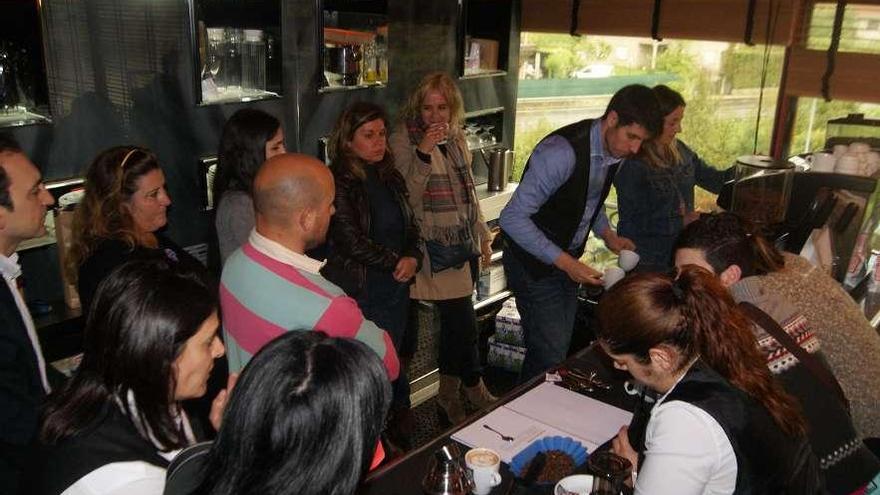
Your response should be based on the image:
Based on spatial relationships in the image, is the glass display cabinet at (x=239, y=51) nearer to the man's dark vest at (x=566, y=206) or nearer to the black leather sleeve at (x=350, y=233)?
the black leather sleeve at (x=350, y=233)

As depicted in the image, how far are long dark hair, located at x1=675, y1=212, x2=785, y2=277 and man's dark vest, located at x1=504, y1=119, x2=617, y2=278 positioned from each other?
0.88 metres

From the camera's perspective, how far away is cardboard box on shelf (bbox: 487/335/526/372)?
4266mm

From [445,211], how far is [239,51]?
1.25m

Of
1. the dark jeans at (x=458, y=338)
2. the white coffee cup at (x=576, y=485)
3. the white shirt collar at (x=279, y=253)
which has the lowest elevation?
the dark jeans at (x=458, y=338)

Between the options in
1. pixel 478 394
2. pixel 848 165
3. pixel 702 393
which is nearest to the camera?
pixel 702 393

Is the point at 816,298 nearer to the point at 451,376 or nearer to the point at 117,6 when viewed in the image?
A: the point at 451,376

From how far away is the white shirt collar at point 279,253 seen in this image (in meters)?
1.93

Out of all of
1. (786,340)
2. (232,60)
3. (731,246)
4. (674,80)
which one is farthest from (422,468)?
(674,80)

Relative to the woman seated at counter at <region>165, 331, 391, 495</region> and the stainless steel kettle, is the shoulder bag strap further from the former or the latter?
the woman seated at counter at <region>165, 331, 391, 495</region>

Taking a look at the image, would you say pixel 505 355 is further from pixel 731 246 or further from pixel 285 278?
pixel 285 278

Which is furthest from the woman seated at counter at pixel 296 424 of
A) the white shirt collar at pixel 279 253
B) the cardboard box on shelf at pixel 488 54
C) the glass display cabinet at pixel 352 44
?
the cardboard box on shelf at pixel 488 54

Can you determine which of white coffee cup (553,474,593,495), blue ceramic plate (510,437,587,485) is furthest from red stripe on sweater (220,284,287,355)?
white coffee cup (553,474,593,495)

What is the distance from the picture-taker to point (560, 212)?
3072 mm

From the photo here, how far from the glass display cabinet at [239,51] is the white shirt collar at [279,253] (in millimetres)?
1548
